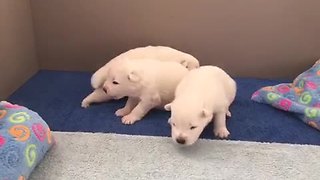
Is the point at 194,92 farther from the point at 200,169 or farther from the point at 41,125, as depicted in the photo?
the point at 41,125

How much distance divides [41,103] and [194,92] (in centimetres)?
79

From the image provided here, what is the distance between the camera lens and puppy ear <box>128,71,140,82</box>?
1.58 m

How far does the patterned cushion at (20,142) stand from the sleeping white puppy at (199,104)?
0.45 m

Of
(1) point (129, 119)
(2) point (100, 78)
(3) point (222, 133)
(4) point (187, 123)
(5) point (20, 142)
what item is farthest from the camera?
(2) point (100, 78)

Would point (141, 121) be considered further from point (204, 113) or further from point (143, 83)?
point (204, 113)

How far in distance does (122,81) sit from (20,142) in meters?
0.52

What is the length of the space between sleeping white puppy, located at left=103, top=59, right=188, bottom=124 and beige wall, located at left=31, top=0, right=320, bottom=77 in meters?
0.47

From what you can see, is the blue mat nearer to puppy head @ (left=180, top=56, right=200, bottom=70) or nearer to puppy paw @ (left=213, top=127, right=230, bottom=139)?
puppy paw @ (left=213, top=127, right=230, bottom=139)

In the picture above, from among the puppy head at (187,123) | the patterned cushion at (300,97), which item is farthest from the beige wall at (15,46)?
the patterned cushion at (300,97)

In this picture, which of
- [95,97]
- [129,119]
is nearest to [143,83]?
[129,119]

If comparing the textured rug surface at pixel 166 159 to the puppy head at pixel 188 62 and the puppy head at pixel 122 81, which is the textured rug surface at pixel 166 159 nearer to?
the puppy head at pixel 122 81

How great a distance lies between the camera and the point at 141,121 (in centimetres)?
164

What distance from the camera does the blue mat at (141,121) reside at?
155 centimetres

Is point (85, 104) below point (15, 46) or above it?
below
